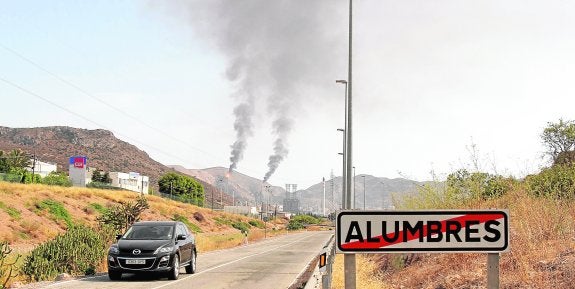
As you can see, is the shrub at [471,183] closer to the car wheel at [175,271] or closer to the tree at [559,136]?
the car wheel at [175,271]

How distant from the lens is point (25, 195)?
59.0m

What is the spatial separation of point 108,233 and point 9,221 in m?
29.6

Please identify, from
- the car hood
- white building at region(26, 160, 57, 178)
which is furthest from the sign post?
white building at region(26, 160, 57, 178)

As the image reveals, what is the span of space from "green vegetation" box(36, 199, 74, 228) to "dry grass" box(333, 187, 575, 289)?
159 feet

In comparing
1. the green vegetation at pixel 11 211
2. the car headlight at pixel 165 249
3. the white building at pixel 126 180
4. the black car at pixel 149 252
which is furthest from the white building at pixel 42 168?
the car headlight at pixel 165 249

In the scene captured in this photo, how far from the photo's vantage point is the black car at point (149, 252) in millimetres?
17344

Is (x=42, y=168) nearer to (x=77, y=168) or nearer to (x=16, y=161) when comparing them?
(x=77, y=168)

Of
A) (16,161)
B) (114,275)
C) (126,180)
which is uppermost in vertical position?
(16,161)

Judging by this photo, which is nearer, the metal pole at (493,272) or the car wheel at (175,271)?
the metal pole at (493,272)

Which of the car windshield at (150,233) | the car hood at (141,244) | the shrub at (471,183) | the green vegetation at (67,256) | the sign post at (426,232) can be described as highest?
the shrub at (471,183)

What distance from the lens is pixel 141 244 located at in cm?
Answer: 1780

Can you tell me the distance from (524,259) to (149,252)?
10885mm

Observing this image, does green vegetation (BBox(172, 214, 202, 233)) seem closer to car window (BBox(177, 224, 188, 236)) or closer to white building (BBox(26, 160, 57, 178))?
car window (BBox(177, 224, 188, 236))

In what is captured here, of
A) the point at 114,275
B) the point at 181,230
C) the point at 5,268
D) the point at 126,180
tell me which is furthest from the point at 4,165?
the point at 5,268
